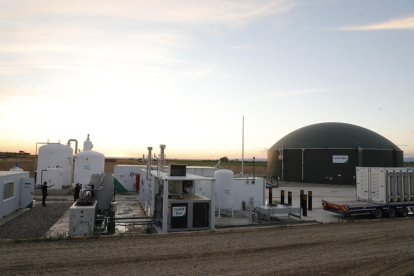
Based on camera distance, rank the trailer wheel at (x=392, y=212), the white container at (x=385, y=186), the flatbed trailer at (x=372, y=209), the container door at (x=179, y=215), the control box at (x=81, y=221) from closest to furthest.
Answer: the control box at (x=81, y=221)
the container door at (x=179, y=215)
the flatbed trailer at (x=372, y=209)
the trailer wheel at (x=392, y=212)
the white container at (x=385, y=186)

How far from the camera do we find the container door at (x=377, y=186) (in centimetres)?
1897

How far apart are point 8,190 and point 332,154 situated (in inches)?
1651

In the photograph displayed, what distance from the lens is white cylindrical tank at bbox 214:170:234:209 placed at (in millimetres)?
19656

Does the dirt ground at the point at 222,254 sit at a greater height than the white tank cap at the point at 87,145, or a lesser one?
lesser

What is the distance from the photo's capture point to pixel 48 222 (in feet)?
53.8

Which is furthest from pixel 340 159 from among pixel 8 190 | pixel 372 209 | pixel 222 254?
pixel 8 190

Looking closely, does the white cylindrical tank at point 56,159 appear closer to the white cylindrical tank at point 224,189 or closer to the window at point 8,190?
the window at point 8,190

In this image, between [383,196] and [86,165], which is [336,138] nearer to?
[383,196]

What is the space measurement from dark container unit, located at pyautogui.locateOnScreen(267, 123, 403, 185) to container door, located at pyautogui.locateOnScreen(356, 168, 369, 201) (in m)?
24.7

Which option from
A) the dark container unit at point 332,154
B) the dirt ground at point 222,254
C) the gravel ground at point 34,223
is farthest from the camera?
the dark container unit at point 332,154

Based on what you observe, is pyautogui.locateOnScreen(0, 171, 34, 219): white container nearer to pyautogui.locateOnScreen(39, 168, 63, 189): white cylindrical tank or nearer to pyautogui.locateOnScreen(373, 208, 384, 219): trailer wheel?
pyautogui.locateOnScreen(39, 168, 63, 189): white cylindrical tank

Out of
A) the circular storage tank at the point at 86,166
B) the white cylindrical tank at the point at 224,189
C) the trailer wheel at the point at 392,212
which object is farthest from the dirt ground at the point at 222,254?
the circular storage tank at the point at 86,166

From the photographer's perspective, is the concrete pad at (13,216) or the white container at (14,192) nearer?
the concrete pad at (13,216)

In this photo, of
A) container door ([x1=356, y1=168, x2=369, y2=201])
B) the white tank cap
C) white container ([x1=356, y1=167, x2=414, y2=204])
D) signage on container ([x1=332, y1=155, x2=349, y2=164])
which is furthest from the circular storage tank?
signage on container ([x1=332, y1=155, x2=349, y2=164])
